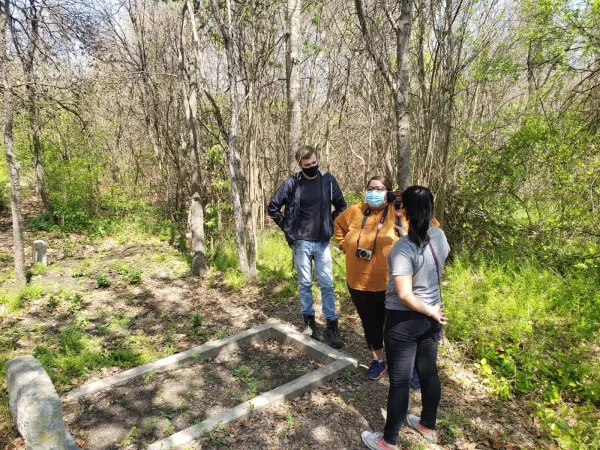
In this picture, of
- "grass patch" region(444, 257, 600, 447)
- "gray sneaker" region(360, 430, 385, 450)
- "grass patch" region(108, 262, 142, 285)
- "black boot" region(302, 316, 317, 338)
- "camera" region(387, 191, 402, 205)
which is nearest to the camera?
"gray sneaker" region(360, 430, 385, 450)

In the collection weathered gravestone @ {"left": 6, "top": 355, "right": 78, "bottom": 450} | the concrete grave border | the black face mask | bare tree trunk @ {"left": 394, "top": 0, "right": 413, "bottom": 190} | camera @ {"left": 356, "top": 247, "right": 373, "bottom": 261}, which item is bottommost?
the concrete grave border

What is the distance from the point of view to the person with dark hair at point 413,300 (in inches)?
87.9

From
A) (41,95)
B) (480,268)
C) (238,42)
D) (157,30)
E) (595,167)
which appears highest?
(157,30)

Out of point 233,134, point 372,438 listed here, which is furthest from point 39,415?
point 233,134

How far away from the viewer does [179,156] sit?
28.4 ft

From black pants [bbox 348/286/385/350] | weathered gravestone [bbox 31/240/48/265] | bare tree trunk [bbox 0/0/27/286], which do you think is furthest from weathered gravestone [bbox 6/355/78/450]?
weathered gravestone [bbox 31/240/48/265]

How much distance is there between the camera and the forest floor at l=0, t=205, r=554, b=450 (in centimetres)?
285

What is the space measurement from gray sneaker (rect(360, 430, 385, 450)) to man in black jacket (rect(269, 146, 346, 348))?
1339 mm

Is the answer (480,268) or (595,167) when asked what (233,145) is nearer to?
(480,268)

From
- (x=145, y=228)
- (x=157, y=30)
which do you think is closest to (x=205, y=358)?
(x=145, y=228)

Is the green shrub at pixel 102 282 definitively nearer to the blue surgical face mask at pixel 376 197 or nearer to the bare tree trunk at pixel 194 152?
the bare tree trunk at pixel 194 152

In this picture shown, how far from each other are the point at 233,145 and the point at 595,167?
17.3 feet

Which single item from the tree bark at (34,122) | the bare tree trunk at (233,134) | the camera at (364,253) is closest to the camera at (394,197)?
the camera at (364,253)

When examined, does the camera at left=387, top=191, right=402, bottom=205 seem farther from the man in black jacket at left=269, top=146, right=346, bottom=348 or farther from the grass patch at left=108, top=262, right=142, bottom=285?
the grass patch at left=108, top=262, right=142, bottom=285
